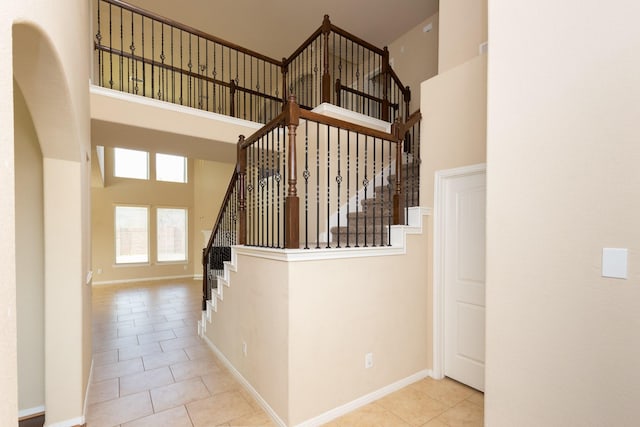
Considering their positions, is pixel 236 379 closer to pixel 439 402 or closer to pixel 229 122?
pixel 439 402

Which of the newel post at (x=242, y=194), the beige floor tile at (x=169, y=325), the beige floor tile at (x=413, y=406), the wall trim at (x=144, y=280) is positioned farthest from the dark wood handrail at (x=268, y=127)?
the wall trim at (x=144, y=280)

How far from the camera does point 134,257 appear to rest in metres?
8.91

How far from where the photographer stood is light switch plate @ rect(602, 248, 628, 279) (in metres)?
1.47

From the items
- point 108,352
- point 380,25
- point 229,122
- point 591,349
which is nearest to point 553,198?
point 591,349

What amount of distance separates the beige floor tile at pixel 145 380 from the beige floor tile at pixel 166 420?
0.52 metres

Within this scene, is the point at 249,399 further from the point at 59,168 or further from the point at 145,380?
the point at 59,168

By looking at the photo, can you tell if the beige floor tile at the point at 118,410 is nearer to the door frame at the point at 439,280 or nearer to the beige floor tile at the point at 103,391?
the beige floor tile at the point at 103,391

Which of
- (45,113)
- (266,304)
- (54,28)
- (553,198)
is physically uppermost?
(54,28)

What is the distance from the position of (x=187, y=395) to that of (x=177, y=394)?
0.10m

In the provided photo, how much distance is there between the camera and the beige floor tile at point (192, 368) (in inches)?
128

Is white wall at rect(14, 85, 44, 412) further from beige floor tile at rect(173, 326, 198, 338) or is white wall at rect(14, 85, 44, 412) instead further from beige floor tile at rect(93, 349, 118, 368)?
beige floor tile at rect(173, 326, 198, 338)

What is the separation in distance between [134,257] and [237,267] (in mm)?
7388

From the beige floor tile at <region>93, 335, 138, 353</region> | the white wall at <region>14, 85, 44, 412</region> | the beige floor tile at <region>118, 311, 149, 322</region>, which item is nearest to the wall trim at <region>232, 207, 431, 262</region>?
the white wall at <region>14, 85, 44, 412</region>

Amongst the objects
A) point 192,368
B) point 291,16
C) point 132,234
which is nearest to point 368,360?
point 192,368
